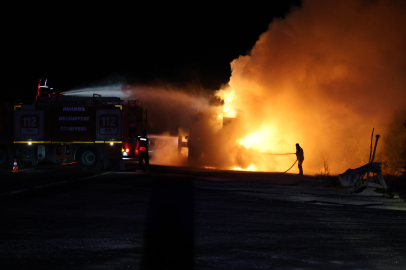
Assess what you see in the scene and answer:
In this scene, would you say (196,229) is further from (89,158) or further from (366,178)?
(89,158)

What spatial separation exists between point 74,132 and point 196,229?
1632 cm

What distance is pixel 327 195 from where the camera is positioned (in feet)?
49.2

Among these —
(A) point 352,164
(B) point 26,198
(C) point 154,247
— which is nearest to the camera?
(C) point 154,247

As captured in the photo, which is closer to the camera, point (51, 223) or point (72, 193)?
point (51, 223)

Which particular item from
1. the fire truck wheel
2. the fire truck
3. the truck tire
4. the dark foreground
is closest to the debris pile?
the dark foreground

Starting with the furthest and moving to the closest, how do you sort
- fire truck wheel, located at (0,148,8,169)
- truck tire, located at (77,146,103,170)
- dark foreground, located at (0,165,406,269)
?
fire truck wheel, located at (0,148,8,169)
truck tire, located at (77,146,103,170)
dark foreground, located at (0,165,406,269)

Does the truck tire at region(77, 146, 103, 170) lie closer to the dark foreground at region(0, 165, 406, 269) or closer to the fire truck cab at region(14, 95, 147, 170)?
the fire truck cab at region(14, 95, 147, 170)

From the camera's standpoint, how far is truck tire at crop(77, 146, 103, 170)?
23.6 metres

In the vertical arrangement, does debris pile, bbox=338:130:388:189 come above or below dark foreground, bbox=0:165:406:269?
above

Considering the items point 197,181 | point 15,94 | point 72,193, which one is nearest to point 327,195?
point 197,181

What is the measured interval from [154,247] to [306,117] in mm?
26071

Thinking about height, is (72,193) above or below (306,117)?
below

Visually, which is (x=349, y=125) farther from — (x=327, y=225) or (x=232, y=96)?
(x=327, y=225)

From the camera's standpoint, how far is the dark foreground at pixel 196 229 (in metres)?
6.57
